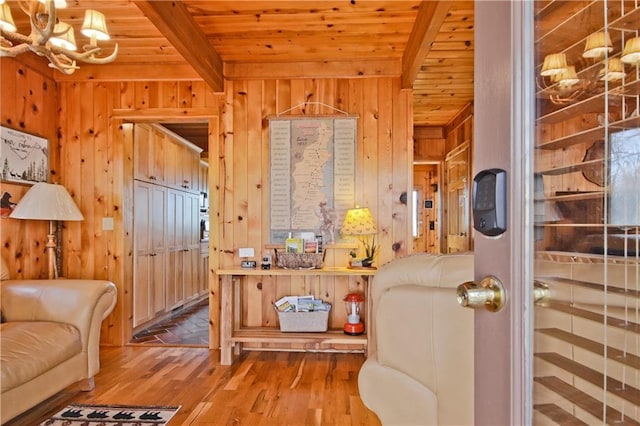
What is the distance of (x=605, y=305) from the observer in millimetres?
590

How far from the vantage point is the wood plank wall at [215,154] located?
3.34 metres

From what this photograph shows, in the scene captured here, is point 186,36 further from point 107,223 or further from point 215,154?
point 107,223

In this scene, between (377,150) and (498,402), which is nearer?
(498,402)

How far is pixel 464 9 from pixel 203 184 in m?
4.52

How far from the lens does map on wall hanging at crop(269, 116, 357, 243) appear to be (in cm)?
334

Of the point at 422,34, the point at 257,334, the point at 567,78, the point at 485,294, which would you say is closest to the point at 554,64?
the point at 567,78

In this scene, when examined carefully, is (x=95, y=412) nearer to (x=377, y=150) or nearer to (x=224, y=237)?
(x=224, y=237)

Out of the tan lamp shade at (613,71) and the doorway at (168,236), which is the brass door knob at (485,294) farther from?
the doorway at (168,236)

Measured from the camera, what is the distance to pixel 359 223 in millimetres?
3049

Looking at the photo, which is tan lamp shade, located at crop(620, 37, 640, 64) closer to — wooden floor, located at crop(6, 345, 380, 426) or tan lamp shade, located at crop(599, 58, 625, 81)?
tan lamp shade, located at crop(599, 58, 625, 81)

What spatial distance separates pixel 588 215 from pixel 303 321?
9.02ft

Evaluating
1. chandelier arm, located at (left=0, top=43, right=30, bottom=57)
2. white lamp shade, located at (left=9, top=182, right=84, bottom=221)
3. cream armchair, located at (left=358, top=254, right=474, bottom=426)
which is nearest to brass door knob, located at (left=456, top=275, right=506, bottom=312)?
cream armchair, located at (left=358, top=254, right=474, bottom=426)

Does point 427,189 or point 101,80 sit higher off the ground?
point 101,80

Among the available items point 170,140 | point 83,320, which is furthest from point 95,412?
point 170,140
